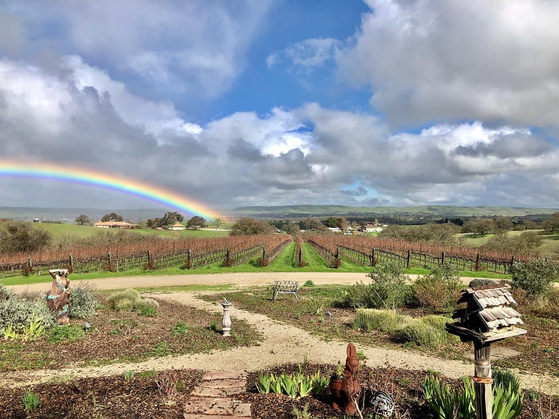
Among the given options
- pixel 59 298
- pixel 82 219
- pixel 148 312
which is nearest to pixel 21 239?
pixel 148 312

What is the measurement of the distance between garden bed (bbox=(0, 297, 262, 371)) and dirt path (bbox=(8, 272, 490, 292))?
31.2 feet

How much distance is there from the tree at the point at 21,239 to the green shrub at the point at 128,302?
3245 cm

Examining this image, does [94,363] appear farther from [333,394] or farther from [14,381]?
[333,394]

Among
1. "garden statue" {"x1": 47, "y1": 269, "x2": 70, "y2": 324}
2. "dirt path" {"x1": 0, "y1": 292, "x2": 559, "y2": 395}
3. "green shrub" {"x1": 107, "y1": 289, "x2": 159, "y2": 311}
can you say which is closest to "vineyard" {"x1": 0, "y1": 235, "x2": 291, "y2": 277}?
"green shrub" {"x1": 107, "y1": 289, "x2": 159, "y2": 311}

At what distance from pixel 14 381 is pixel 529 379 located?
9390 mm

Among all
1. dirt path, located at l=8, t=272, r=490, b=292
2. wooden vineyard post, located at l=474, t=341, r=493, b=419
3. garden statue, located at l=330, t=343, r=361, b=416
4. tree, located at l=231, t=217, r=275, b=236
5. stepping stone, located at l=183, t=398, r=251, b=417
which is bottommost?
dirt path, located at l=8, t=272, r=490, b=292

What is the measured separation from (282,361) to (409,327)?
13.1 ft

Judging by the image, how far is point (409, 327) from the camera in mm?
9641

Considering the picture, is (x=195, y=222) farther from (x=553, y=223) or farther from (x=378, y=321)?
(x=378, y=321)

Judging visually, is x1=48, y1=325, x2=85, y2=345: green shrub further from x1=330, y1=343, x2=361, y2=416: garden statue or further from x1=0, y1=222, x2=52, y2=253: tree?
x1=0, y1=222, x2=52, y2=253: tree

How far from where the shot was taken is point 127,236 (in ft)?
169

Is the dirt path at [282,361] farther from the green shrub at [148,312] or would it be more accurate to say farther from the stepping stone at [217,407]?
the green shrub at [148,312]

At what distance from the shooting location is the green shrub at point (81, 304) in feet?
35.4

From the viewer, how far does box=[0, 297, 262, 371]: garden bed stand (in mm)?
7566
